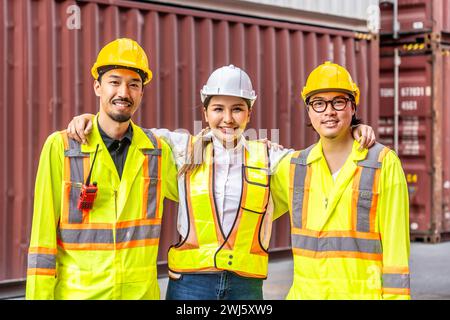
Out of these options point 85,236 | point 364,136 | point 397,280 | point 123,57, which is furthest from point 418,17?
point 85,236

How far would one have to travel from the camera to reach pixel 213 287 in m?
3.38

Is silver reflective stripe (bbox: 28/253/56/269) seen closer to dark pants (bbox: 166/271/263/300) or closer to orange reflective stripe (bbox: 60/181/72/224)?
orange reflective stripe (bbox: 60/181/72/224)

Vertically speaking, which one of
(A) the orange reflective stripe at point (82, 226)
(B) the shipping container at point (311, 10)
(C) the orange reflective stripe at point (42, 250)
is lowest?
(C) the orange reflective stripe at point (42, 250)

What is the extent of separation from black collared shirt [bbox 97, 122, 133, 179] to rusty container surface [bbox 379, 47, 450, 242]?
793cm

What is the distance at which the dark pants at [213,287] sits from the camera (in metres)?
3.37

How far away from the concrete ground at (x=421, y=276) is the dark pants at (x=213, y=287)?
10.7 feet

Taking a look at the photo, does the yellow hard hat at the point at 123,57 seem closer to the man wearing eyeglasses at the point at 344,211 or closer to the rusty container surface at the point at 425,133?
the man wearing eyeglasses at the point at 344,211

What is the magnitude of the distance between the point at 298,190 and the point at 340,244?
1.04 feet

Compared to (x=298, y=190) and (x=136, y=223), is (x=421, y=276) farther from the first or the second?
(x=136, y=223)

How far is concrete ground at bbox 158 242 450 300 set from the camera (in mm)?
6906

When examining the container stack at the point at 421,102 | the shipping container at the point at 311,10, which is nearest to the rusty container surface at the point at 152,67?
the shipping container at the point at 311,10

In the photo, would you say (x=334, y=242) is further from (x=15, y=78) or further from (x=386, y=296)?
(x=15, y=78)

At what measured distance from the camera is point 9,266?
6684mm

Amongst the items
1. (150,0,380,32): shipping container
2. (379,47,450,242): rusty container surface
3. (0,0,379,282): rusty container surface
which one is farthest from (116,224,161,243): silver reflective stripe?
(379,47,450,242): rusty container surface
